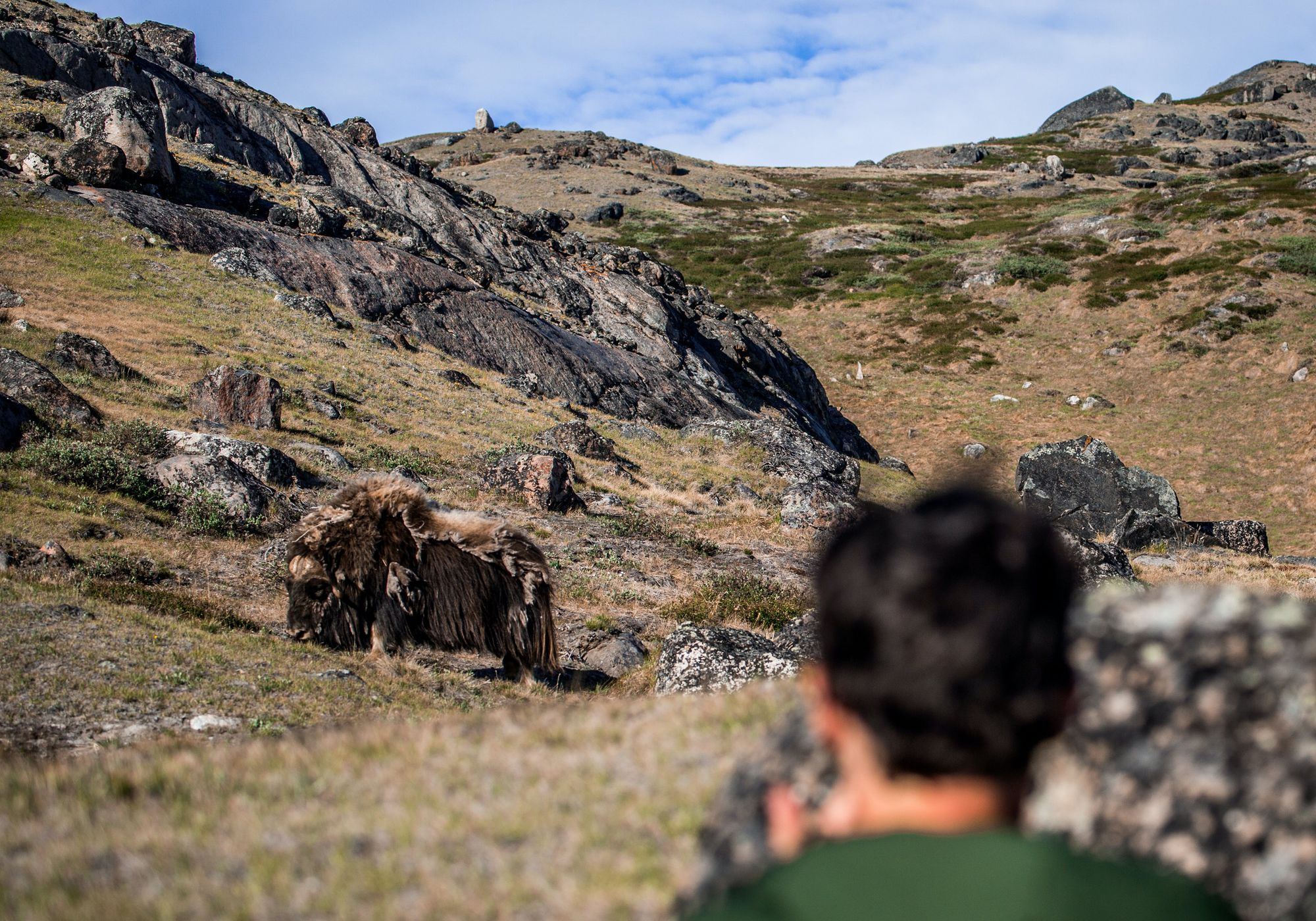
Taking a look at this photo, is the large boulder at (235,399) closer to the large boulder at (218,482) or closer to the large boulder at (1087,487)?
the large boulder at (218,482)

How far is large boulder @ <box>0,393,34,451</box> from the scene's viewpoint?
16078 millimetres

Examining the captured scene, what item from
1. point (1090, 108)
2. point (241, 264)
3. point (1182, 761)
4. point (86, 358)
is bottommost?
point (1182, 761)

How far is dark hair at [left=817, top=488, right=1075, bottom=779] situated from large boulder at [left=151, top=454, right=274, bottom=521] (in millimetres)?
16973

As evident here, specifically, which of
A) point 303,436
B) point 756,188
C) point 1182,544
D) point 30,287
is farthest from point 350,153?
point 756,188

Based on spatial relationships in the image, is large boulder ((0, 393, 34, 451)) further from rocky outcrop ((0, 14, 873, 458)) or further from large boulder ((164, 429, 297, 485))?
rocky outcrop ((0, 14, 873, 458))

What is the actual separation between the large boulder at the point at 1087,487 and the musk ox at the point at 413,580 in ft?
72.8

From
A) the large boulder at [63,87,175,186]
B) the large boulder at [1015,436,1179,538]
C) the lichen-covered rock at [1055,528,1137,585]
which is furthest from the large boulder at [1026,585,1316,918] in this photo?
the large boulder at [63,87,175,186]

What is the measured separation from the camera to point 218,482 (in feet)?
56.7

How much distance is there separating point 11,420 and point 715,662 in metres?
14.6

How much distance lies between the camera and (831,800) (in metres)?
2.44

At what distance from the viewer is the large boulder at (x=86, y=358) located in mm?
21469

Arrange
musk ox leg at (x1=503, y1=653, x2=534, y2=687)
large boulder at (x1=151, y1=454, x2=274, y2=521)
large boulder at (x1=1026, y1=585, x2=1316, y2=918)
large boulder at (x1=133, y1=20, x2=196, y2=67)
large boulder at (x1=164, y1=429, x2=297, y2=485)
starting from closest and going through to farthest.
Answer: large boulder at (x1=1026, y1=585, x2=1316, y2=918) < musk ox leg at (x1=503, y1=653, x2=534, y2=687) < large boulder at (x1=151, y1=454, x2=274, y2=521) < large boulder at (x1=164, y1=429, x2=297, y2=485) < large boulder at (x1=133, y1=20, x2=196, y2=67)

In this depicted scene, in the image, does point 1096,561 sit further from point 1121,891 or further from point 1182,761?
point 1121,891

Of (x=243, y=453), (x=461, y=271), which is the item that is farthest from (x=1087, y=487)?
(x=461, y=271)
